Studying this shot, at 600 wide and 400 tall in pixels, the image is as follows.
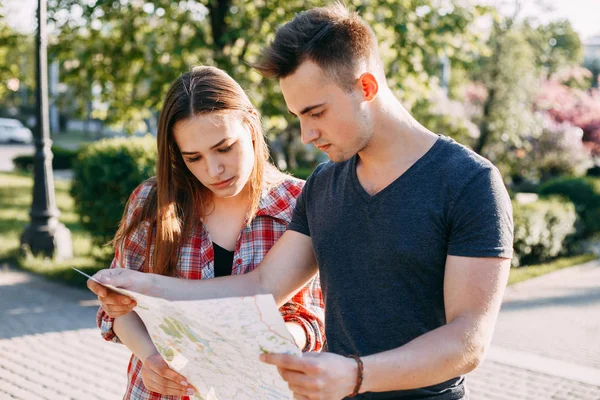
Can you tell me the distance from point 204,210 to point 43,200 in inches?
289

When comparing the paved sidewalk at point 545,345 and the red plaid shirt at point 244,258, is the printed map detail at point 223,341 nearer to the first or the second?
the red plaid shirt at point 244,258

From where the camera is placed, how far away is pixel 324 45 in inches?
72.8

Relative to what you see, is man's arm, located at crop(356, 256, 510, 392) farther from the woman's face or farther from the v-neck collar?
the woman's face

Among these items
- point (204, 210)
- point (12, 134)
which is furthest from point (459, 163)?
point (12, 134)

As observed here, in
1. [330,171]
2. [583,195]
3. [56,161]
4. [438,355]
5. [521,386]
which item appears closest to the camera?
[438,355]

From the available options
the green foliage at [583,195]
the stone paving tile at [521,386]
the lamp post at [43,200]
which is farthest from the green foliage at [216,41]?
the green foliage at [583,195]

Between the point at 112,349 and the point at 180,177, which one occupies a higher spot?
the point at 180,177

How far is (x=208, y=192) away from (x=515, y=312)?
6.15m

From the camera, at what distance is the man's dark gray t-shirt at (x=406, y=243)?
1.61 metres

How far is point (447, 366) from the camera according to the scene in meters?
1.51

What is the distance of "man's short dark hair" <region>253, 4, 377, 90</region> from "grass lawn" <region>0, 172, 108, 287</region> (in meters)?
6.68

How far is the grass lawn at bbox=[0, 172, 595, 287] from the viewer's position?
27.5 ft

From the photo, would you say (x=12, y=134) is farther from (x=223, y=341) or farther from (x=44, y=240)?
(x=223, y=341)

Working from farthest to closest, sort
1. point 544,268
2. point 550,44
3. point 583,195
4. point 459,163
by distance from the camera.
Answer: point 550,44, point 583,195, point 544,268, point 459,163
